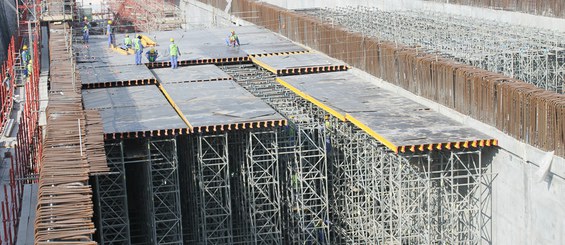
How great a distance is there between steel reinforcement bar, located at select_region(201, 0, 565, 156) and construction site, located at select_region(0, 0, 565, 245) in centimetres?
6

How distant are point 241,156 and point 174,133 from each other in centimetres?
359

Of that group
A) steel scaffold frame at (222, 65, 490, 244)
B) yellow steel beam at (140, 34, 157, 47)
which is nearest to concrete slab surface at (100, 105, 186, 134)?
steel scaffold frame at (222, 65, 490, 244)

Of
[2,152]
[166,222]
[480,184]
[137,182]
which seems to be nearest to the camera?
[480,184]

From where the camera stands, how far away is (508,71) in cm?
3319

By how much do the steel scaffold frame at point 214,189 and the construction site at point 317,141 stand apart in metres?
0.12

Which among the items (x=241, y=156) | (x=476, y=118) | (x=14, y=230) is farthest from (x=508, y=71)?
(x=14, y=230)

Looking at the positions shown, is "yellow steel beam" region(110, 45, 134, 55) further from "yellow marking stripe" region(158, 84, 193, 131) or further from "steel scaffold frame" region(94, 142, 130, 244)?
"steel scaffold frame" region(94, 142, 130, 244)

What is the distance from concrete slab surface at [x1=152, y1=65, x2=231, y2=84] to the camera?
40562mm

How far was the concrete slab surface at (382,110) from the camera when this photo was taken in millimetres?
27975

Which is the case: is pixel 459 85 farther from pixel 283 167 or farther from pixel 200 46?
pixel 200 46

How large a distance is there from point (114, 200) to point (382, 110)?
908 cm

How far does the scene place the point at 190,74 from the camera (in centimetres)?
4188

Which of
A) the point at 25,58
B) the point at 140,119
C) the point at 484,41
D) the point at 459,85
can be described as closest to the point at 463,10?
the point at 484,41

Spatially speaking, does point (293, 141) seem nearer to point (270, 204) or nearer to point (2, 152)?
point (270, 204)
